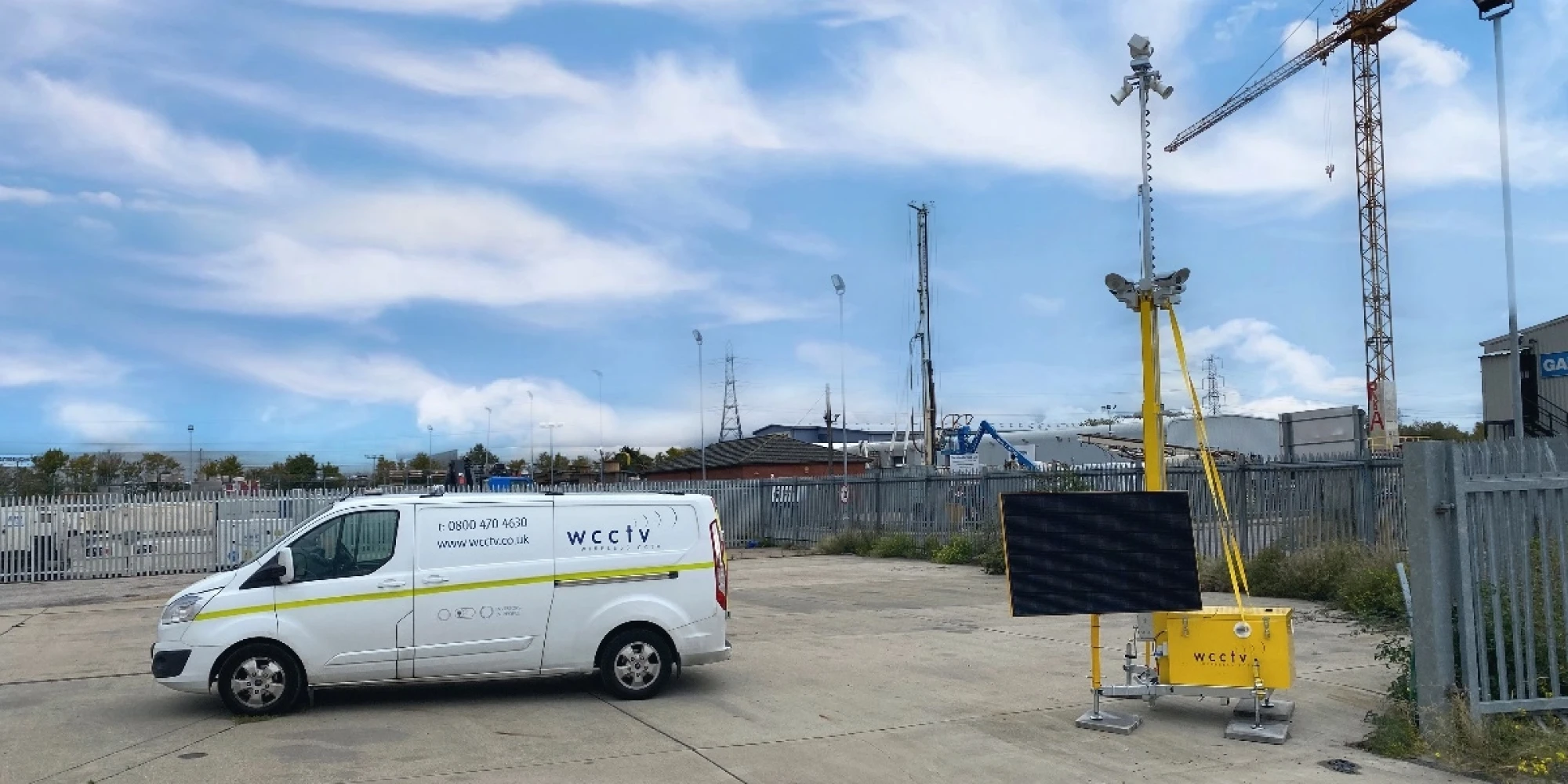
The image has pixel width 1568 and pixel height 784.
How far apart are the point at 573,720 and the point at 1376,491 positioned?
1371cm

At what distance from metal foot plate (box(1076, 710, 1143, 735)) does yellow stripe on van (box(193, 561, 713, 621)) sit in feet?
11.6

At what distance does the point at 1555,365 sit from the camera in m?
30.6

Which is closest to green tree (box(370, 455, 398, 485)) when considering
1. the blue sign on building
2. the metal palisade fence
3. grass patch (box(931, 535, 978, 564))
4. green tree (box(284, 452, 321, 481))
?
green tree (box(284, 452, 321, 481))

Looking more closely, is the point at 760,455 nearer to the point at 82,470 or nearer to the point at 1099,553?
the point at 82,470

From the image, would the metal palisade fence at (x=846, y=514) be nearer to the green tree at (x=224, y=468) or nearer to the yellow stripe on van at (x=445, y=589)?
the yellow stripe on van at (x=445, y=589)

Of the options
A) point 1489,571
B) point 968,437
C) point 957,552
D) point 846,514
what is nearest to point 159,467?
point 968,437

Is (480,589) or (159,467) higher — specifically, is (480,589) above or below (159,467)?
below

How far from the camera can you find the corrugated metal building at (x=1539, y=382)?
98.5 feet

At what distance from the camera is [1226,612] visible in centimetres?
958

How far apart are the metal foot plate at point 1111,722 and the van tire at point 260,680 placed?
6300mm

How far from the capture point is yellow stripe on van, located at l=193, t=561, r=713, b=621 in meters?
10.2

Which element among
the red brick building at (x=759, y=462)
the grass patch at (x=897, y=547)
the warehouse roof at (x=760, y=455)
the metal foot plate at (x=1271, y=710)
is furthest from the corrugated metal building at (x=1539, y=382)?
the warehouse roof at (x=760, y=455)

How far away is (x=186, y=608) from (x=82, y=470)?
71749 mm

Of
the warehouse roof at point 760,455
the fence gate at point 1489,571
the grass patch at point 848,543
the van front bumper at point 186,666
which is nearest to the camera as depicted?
the fence gate at point 1489,571
